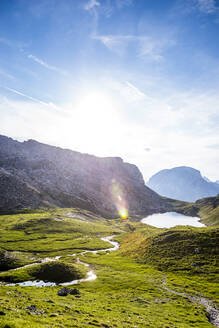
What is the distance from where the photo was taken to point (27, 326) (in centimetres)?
1692

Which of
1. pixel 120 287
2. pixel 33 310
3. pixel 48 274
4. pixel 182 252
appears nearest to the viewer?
pixel 33 310

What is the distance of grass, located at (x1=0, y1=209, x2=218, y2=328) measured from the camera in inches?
998

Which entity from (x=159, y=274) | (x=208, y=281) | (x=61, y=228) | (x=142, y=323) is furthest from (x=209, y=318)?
(x=61, y=228)

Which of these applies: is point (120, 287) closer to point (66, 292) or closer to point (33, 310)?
point (66, 292)

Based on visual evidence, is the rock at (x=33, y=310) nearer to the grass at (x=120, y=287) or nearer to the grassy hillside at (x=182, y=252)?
the grass at (x=120, y=287)

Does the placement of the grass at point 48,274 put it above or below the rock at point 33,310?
below

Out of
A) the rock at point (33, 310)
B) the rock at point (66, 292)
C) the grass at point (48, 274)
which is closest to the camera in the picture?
the rock at point (33, 310)

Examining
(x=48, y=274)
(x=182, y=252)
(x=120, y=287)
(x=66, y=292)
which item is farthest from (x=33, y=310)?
(x=182, y=252)

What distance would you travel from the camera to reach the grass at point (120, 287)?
83.2 ft

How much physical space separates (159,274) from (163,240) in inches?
924

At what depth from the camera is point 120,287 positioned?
5088 cm

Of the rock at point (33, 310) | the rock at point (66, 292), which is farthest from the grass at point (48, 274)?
the rock at point (33, 310)

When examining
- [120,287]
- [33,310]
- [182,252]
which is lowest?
[120,287]

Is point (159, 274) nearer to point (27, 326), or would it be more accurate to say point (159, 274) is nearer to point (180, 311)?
point (180, 311)
